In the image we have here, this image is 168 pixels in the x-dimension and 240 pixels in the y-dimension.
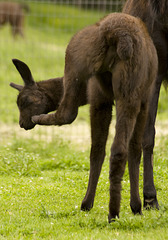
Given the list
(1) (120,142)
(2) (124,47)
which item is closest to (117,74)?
(2) (124,47)

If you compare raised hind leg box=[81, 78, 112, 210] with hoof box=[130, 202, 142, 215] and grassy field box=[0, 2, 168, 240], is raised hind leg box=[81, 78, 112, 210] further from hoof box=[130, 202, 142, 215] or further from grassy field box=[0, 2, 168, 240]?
hoof box=[130, 202, 142, 215]

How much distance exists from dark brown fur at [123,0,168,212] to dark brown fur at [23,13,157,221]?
522 millimetres

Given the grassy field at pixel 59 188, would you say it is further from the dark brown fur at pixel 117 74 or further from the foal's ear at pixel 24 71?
the foal's ear at pixel 24 71

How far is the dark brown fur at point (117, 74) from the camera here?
355 centimetres

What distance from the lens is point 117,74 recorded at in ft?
11.7

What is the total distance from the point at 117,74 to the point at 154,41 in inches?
39.0

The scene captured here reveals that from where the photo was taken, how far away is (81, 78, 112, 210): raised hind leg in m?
4.12

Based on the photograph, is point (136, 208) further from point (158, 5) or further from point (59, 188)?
point (158, 5)

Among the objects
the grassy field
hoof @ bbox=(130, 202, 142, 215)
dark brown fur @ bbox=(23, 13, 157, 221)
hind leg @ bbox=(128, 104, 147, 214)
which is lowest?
the grassy field

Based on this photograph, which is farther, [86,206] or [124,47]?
[86,206]

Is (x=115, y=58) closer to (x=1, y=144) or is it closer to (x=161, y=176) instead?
(x=161, y=176)

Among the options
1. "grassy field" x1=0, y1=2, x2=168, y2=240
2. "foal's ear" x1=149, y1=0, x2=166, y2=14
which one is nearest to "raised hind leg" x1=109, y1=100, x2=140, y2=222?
"grassy field" x1=0, y1=2, x2=168, y2=240

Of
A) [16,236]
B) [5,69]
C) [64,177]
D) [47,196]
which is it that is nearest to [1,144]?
[64,177]

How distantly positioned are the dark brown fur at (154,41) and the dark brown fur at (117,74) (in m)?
0.52
